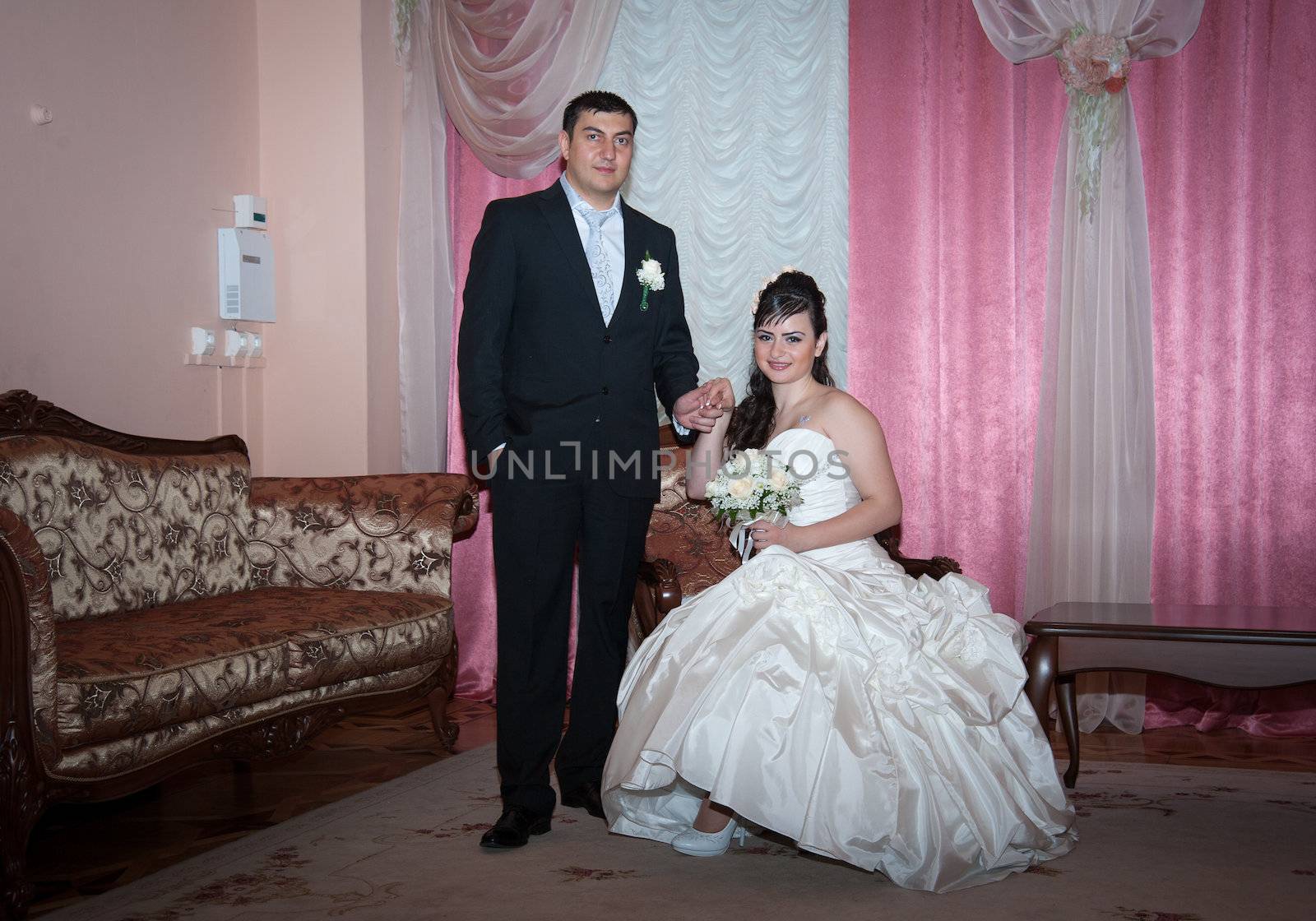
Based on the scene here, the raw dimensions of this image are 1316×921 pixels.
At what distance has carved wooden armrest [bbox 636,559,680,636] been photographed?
11.8 ft

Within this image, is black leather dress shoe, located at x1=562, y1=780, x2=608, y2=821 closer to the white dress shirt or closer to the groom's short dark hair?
the white dress shirt

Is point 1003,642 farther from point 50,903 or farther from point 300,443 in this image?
point 300,443

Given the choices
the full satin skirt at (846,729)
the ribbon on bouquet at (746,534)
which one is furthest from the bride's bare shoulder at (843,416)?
the full satin skirt at (846,729)

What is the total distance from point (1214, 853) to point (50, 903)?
283 cm

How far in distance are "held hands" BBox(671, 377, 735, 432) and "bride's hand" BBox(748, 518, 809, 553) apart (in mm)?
309

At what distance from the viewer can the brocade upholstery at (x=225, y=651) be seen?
2.64 metres

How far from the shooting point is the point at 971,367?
4.52m

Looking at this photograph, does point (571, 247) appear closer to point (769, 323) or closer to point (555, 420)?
point (555, 420)

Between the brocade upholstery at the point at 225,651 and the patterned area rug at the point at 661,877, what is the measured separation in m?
0.40

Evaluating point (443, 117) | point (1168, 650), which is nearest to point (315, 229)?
point (443, 117)

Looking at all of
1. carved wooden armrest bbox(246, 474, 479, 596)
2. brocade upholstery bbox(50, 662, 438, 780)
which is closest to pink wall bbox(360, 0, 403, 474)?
carved wooden armrest bbox(246, 474, 479, 596)

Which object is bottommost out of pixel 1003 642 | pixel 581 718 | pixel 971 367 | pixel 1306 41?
pixel 581 718

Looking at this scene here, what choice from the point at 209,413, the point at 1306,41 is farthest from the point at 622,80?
the point at 1306,41

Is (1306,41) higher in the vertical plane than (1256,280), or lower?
higher
